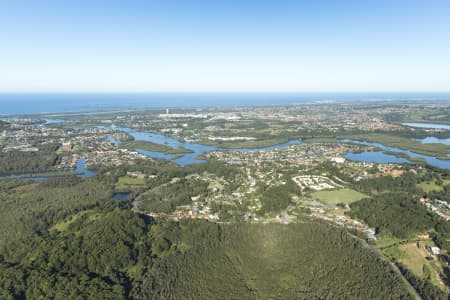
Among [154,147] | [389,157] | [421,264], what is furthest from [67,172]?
[389,157]

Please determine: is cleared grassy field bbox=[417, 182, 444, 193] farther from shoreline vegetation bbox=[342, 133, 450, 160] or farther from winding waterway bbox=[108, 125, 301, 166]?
winding waterway bbox=[108, 125, 301, 166]

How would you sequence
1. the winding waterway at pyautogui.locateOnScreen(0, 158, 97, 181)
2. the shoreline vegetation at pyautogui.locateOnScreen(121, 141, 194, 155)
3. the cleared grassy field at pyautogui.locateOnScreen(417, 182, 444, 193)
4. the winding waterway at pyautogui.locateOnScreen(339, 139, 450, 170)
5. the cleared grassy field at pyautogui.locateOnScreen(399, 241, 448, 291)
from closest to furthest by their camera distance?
the cleared grassy field at pyautogui.locateOnScreen(399, 241, 448, 291) → the cleared grassy field at pyautogui.locateOnScreen(417, 182, 444, 193) → the winding waterway at pyautogui.locateOnScreen(0, 158, 97, 181) → the winding waterway at pyautogui.locateOnScreen(339, 139, 450, 170) → the shoreline vegetation at pyautogui.locateOnScreen(121, 141, 194, 155)

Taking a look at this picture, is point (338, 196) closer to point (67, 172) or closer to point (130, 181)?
point (130, 181)

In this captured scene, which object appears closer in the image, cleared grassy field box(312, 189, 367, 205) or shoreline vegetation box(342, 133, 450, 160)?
cleared grassy field box(312, 189, 367, 205)

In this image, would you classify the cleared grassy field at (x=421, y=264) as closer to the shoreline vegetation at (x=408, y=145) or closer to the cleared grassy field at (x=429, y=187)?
the cleared grassy field at (x=429, y=187)

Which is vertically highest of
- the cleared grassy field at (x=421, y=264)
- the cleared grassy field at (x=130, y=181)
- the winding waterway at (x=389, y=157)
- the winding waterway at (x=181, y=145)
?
the winding waterway at (x=181, y=145)

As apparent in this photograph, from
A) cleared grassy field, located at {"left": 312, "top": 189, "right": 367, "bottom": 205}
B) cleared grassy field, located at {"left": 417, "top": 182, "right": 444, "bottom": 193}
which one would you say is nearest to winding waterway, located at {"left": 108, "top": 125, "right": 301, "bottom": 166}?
cleared grassy field, located at {"left": 312, "top": 189, "right": 367, "bottom": 205}

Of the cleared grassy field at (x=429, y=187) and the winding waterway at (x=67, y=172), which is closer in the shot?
the cleared grassy field at (x=429, y=187)

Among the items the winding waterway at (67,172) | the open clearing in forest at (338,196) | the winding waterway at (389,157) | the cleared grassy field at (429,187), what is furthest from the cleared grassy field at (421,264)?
the winding waterway at (67,172)

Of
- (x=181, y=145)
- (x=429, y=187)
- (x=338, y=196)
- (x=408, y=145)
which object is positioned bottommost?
(x=338, y=196)
